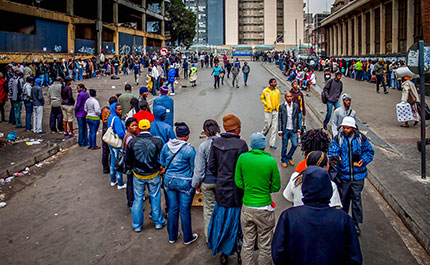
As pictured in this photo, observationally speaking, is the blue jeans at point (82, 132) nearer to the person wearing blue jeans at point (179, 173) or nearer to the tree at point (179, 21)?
the person wearing blue jeans at point (179, 173)

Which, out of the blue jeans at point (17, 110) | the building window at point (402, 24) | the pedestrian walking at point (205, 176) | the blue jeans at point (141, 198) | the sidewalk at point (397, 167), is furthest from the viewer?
the building window at point (402, 24)

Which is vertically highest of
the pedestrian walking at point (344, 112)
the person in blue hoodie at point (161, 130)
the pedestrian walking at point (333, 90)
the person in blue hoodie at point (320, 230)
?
the pedestrian walking at point (333, 90)

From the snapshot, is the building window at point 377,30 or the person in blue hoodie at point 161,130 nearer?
the person in blue hoodie at point 161,130

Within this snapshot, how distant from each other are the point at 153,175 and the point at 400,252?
3.62 m

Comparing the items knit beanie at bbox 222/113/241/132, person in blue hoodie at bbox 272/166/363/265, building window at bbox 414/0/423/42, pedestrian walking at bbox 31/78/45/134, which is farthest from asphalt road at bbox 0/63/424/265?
building window at bbox 414/0/423/42

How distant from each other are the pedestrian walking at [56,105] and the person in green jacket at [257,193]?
887 centimetres

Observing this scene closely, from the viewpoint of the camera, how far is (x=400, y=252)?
16.1 feet

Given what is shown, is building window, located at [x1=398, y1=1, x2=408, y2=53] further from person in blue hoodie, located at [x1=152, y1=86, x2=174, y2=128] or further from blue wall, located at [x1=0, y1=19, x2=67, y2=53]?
blue wall, located at [x1=0, y1=19, x2=67, y2=53]

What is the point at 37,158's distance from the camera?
31.3ft

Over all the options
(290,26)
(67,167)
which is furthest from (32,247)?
(290,26)

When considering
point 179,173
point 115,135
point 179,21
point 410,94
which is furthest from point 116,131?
point 179,21

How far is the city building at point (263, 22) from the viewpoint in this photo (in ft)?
328

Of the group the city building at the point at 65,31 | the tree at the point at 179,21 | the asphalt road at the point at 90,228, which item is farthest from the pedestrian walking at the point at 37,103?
the tree at the point at 179,21

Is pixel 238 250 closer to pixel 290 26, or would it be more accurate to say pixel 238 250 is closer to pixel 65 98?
pixel 65 98
